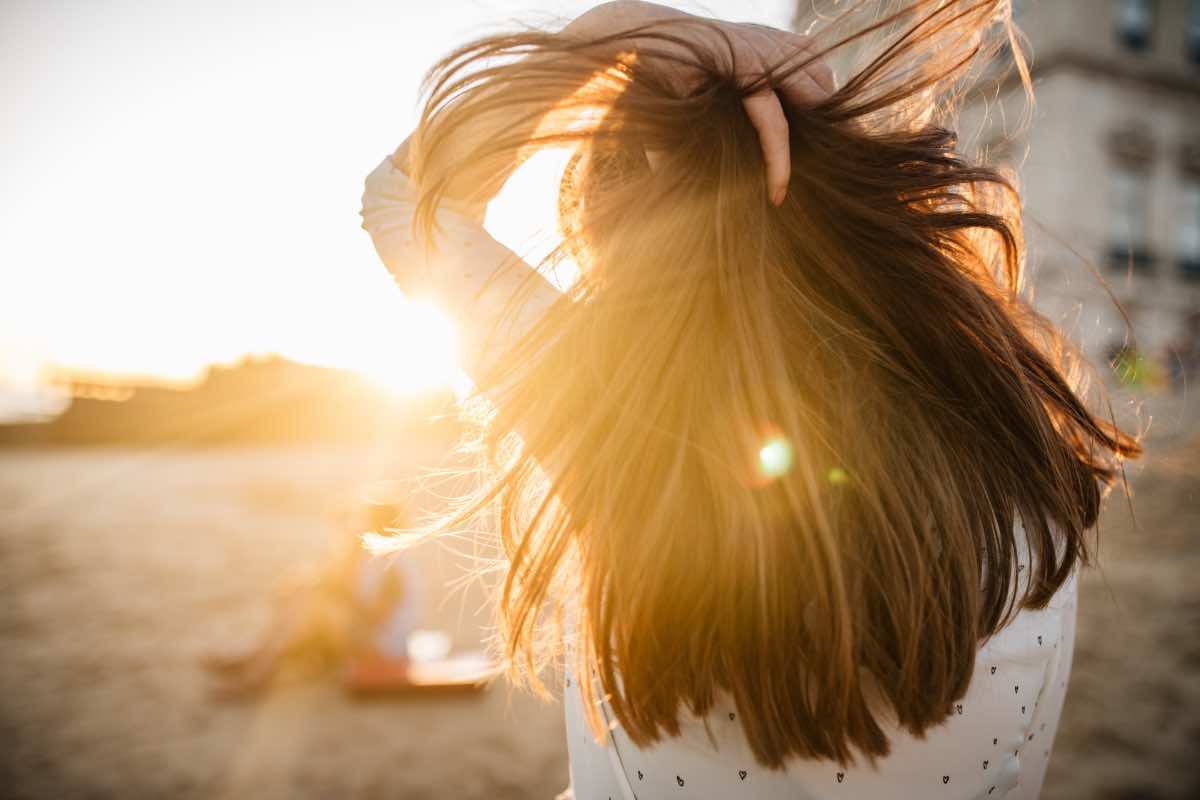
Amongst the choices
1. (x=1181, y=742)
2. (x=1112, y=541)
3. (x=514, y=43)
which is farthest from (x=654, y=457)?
(x=1112, y=541)

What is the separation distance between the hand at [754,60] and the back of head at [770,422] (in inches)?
1.2

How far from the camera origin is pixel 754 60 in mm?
1092

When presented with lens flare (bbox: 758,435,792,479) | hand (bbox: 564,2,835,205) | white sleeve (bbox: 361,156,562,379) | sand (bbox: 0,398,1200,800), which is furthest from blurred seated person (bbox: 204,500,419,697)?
lens flare (bbox: 758,435,792,479)

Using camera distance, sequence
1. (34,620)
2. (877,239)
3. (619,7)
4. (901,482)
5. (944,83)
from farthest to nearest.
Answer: (34,620) → (944,83) → (619,7) → (877,239) → (901,482)

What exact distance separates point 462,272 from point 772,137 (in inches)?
20.2

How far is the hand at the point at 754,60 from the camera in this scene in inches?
38.0

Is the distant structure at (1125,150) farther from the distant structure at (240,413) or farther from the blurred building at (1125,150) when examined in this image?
the distant structure at (240,413)

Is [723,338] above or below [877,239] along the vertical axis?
below

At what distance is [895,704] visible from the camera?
92 cm

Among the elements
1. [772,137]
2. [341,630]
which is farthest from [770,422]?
[341,630]

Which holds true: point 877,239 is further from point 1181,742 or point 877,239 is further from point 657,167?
point 1181,742

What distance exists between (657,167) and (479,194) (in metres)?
0.38

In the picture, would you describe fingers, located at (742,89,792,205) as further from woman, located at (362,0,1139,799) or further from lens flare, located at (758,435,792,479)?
lens flare, located at (758,435,792,479)

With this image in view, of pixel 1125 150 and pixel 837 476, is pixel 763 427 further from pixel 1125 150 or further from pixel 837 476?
pixel 1125 150
